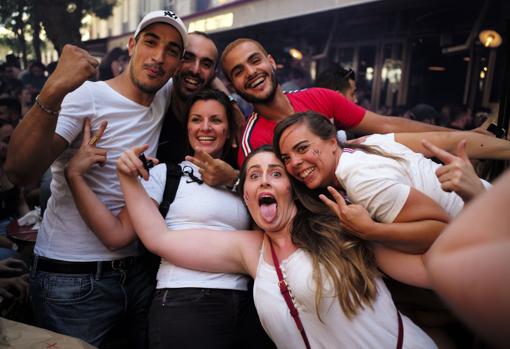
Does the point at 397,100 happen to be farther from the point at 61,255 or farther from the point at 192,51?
the point at 61,255

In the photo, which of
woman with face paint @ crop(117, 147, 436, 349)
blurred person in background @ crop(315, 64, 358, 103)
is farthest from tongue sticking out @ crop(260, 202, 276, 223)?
blurred person in background @ crop(315, 64, 358, 103)

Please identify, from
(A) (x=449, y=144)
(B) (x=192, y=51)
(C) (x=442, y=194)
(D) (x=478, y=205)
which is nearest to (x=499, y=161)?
(A) (x=449, y=144)

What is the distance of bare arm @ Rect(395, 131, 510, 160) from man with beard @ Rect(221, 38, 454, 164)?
0.54 meters

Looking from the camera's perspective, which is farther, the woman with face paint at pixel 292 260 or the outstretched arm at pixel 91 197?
the outstretched arm at pixel 91 197

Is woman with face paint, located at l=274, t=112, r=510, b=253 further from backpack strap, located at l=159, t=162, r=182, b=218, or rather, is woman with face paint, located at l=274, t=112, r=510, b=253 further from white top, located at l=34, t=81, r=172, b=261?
white top, located at l=34, t=81, r=172, b=261

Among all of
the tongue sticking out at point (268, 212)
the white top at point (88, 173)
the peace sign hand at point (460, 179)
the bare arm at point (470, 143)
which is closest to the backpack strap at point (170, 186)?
the white top at point (88, 173)

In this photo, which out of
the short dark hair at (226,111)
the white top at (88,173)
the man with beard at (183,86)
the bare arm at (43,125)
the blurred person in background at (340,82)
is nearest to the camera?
the bare arm at (43,125)

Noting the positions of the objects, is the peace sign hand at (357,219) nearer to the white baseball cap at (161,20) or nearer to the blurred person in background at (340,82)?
the white baseball cap at (161,20)

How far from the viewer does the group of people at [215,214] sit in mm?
1774

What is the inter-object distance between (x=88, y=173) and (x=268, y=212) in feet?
3.47

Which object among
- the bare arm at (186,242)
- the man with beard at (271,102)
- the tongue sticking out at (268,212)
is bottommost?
the bare arm at (186,242)

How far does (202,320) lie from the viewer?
6.86ft

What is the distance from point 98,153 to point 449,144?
74.1 inches

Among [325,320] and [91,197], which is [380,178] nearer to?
[325,320]
